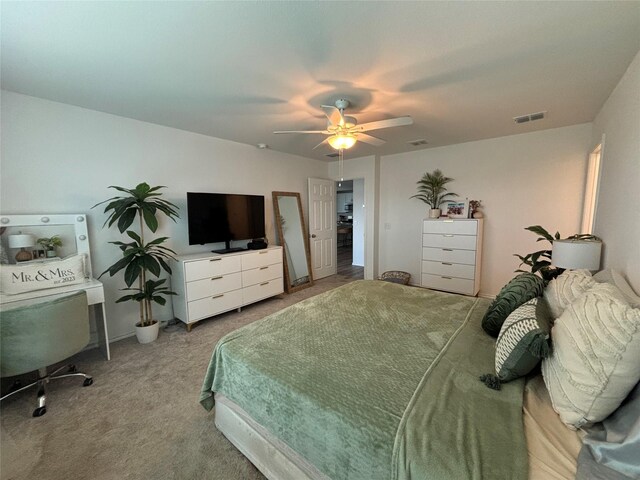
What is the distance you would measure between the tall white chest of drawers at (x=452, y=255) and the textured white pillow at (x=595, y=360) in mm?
2894

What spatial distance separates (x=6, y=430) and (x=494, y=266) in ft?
17.7

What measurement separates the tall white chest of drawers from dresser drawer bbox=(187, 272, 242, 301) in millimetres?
2943

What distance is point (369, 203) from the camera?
16.4 ft

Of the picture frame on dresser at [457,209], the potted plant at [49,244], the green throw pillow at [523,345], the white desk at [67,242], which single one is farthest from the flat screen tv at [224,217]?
the green throw pillow at [523,345]

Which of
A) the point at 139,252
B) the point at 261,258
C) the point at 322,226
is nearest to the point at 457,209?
the point at 322,226

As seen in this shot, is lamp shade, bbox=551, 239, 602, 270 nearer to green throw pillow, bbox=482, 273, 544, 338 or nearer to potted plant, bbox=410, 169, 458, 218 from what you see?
green throw pillow, bbox=482, 273, 544, 338

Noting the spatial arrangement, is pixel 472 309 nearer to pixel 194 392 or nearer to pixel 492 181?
pixel 194 392

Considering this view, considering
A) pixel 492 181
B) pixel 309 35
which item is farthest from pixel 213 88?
pixel 492 181

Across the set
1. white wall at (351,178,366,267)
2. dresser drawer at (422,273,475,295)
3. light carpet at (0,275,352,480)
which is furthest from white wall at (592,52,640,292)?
white wall at (351,178,366,267)

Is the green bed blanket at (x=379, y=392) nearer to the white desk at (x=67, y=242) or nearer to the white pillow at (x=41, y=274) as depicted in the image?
the white desk at (x=67, y=242)

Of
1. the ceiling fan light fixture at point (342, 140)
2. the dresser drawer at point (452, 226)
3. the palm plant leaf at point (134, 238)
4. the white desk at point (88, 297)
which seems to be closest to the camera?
the white desk at point (88, 297)

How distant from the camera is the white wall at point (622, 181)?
1.62m

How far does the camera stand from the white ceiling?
138 cm

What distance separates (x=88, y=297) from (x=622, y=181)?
450cm
